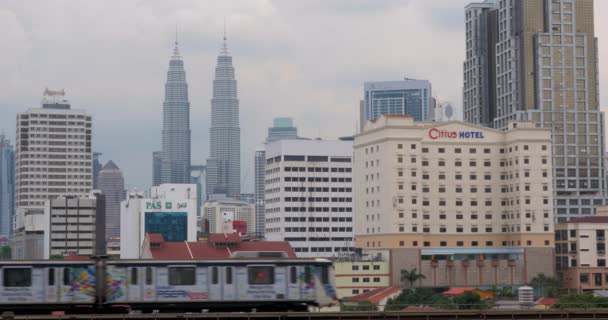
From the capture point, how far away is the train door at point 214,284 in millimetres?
79062

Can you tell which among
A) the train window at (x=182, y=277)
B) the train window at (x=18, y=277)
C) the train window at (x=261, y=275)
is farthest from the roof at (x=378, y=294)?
the train window at (x=18, y=277)

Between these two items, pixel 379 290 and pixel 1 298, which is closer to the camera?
pixel 1 298

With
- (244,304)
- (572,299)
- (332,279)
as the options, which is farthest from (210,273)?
(572,299)

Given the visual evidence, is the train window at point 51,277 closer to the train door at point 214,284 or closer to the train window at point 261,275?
the train door at point 214,284

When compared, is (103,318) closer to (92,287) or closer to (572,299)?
(92,287)

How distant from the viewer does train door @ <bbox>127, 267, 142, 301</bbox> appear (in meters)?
77.8

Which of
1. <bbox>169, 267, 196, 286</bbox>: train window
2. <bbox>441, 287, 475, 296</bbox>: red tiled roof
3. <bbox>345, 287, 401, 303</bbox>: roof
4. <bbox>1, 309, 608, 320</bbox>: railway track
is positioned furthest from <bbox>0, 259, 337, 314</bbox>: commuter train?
<bbox>345, 287, 401, 303</bbox>: roof

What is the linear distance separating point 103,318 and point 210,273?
43.8 feet

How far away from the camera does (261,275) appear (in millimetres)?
78938

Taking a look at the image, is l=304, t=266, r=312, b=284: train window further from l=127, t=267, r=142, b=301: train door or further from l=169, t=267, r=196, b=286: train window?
l=127, t=267, r=142, b=301: train door

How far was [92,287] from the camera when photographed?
254 ft

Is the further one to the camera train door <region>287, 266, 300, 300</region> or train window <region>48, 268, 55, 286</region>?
train door <region>287, 266, 300, 300</region>

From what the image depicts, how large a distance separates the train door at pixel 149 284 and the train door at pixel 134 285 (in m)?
0.46

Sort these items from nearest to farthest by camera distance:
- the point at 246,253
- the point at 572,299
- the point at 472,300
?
the point at 246,253
the point at 572,299
the point at 472,300
